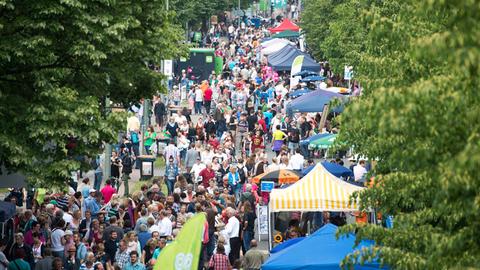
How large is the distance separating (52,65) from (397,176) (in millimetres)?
8321

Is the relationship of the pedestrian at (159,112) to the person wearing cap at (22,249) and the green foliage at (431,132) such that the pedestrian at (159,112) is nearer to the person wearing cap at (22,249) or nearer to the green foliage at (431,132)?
the person wearing cap at (22,249)

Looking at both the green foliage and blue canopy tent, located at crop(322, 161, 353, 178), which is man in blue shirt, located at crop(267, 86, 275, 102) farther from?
the green foliage

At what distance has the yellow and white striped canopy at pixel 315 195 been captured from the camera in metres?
24.8

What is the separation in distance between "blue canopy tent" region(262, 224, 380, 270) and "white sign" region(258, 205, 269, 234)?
9102 millimetres

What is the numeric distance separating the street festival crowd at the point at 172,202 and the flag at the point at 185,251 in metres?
4.72

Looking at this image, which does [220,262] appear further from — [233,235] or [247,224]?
[247,224]

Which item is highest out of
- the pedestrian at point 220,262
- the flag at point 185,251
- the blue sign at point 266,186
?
the flag at point 185,251

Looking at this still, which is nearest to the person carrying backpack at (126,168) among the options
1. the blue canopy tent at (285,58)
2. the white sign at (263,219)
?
the white sign at (263,219)

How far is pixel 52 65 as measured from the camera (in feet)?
71.1

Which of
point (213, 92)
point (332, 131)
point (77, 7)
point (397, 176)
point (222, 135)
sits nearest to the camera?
point (397, 176)

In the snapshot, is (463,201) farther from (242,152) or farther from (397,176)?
(242,152)

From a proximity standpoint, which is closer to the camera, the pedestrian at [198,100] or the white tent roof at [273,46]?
the pedestrian at [198,100]

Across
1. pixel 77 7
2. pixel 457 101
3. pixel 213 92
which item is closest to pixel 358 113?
pixel 457 101

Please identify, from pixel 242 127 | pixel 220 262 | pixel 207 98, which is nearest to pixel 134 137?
pixel 242 127
